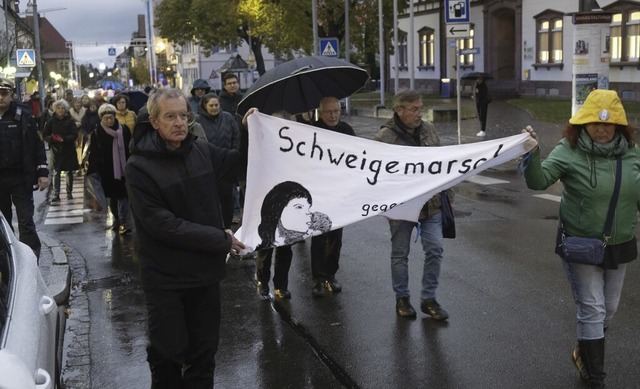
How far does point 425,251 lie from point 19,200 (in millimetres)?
4379

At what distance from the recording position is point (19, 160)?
8375mm

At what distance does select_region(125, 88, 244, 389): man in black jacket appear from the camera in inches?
175

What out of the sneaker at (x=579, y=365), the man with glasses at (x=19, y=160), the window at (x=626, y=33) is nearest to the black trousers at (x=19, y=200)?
the man with glasses at (x=19, y=160)

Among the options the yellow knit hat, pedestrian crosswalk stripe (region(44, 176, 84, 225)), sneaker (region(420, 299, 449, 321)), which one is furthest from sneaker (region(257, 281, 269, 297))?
pedestrian crosswalk stripe (region(44, 176, 84, 225))

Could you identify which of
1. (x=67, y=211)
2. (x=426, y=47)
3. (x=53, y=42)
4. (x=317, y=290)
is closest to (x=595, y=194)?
(x=317, y=290)

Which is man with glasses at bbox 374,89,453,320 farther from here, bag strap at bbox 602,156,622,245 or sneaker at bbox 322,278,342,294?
bag strap at bbox 602,156,622,245

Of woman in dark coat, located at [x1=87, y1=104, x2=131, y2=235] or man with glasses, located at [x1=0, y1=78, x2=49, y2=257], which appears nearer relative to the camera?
man with glasses, located at [x1=0, y1=78, x2=49, y2=257]

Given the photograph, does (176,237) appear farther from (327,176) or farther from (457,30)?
(457,30)

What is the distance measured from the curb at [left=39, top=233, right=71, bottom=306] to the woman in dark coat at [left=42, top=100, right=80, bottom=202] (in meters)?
4.90

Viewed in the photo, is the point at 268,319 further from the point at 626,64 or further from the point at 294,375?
the point at 626,64

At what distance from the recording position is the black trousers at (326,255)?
767 centimetres

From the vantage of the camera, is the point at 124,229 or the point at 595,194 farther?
the point at 124,229

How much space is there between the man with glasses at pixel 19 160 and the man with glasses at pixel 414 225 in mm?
3806

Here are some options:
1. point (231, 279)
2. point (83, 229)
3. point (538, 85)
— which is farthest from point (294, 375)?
point (538, 85)
